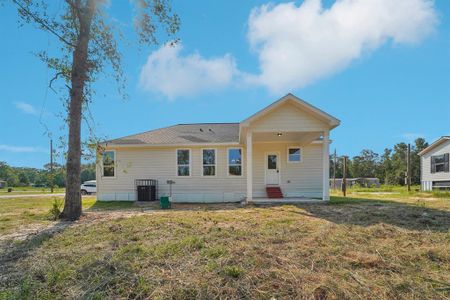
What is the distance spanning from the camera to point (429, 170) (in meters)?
25.9

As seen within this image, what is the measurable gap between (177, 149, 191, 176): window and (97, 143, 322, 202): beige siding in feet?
0.67

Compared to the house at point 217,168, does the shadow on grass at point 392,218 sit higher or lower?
lower

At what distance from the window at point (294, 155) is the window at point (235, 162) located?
252 centimetres

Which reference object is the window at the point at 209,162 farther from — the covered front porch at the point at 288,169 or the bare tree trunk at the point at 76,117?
the bare tree trunk at the point at 76,117

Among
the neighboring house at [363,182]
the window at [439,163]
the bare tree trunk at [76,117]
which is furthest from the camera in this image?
the neighboring house at [363,182]

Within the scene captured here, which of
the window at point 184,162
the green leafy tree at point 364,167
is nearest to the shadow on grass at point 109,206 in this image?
the window at point 184,162

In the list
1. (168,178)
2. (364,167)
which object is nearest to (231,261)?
(168,178)

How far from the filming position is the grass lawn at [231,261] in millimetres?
3703

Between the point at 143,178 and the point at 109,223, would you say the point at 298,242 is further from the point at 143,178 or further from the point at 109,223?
the point at 143,178

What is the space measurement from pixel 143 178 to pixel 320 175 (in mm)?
8941

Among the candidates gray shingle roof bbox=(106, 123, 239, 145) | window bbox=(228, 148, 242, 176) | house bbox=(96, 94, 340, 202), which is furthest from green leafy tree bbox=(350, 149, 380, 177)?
window bbox=(228, 148, 242, 176)

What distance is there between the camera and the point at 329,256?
4785 mm

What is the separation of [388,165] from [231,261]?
162 ft

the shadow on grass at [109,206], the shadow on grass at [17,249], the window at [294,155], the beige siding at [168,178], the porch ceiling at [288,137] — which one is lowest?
the shadow on grass at [109,206]
